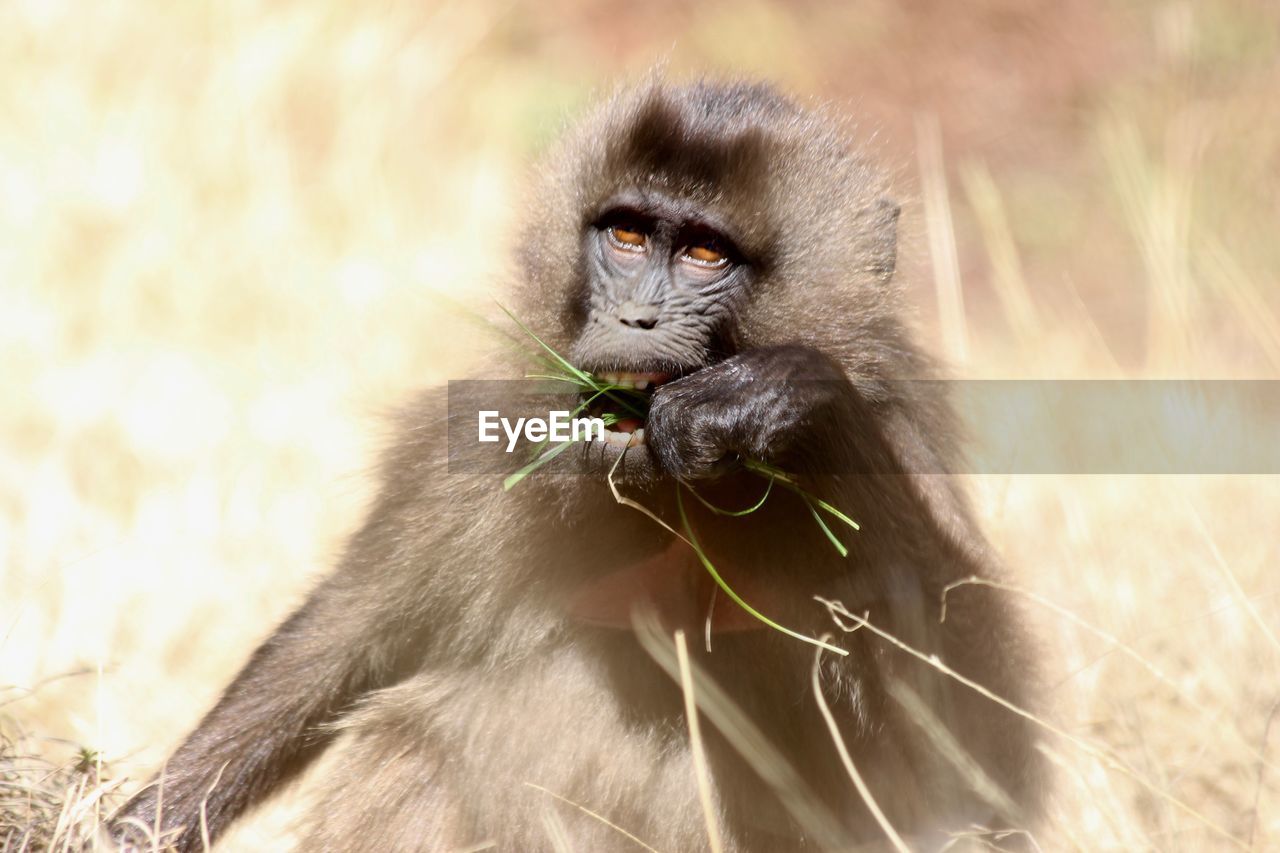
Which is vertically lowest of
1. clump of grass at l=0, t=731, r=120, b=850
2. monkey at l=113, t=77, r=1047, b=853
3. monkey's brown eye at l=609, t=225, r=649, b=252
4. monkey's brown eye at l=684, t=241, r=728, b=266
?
clump of grass at l=0, t=731, r=120, b=850

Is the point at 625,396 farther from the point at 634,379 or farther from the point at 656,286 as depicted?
the point at 656,286

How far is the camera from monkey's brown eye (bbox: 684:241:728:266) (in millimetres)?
3840

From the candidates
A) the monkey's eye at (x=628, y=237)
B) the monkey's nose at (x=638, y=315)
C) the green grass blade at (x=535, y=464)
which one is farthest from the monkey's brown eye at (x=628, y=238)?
the green grass blade at (x=535, y=464)

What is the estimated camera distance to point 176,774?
159 inches

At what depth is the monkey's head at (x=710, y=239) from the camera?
376 cm

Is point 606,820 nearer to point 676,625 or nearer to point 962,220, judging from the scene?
point 676,625

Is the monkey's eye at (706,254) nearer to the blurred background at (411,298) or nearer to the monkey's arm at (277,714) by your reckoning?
the blurred background at (411,298)

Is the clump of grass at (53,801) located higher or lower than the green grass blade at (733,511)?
lower

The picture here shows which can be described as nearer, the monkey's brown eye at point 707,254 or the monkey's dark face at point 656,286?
the monkey's dark face at point 656,286

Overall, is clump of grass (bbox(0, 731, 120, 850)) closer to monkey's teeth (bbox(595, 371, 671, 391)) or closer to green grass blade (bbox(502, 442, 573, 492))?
green grass blade (bbox(502, 442, 573, 492))

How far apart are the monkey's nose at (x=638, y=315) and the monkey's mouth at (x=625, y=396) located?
5.5 inches

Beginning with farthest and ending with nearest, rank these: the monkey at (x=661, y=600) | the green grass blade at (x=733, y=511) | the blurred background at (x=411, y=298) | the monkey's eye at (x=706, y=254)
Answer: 1. the blurred background at (x=411, y=298)
2. the monkey's eye at (x=706, y=254)
3. the monkey at (x=661, y=600)
4. the green grass blade at (x=733, y=511)

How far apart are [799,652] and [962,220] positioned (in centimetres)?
943

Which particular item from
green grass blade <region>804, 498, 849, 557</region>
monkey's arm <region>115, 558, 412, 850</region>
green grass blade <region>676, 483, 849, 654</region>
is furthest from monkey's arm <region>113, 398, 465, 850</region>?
green grass blade <region>804, 498, 849, 557</region>
